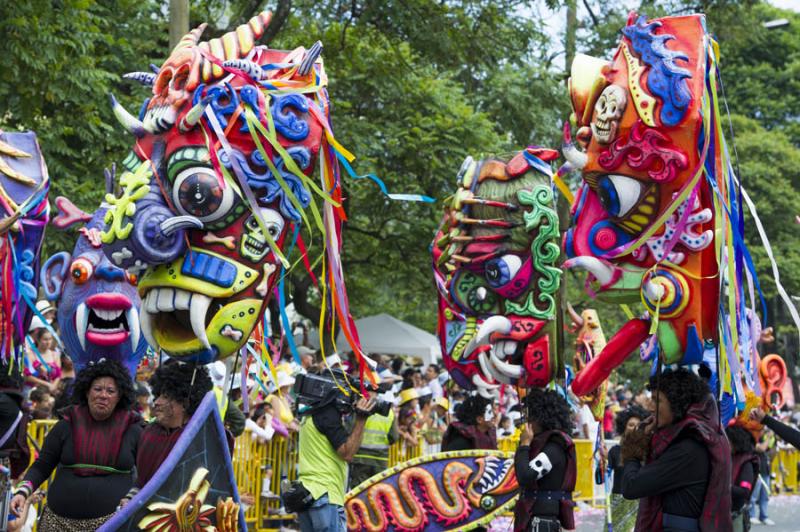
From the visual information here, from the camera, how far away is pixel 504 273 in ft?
33.5

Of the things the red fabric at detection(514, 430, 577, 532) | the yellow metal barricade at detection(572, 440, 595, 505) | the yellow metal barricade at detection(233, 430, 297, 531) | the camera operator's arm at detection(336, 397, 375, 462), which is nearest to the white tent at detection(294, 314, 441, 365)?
the yellow metal barricade at detection(572, 440, 595, 505)

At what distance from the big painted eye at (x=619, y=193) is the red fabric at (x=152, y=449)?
2.72 m

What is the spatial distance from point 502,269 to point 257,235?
155 inches

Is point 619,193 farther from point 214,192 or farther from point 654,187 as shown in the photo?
point 214,192

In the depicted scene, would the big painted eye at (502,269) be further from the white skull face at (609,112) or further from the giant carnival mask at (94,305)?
the white skull face at (609,112)

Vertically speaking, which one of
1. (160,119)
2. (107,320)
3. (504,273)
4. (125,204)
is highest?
(160,119)

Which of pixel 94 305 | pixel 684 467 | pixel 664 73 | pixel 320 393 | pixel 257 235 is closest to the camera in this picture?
pixel 684 467

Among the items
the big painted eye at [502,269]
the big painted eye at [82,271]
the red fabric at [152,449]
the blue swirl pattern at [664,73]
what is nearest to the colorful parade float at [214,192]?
the red fabric at [152,449]

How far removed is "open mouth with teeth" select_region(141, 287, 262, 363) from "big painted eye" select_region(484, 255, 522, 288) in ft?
13.0

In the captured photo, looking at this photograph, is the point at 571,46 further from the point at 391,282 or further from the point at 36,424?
the point at 36,424

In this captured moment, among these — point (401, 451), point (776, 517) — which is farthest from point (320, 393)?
point (776, 517)

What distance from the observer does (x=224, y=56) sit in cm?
694

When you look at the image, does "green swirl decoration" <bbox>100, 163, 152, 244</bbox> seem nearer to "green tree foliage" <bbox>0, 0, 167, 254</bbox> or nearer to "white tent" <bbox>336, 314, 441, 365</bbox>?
"green tree foliage" <bbox>0, 0, 167, 254</bbox>

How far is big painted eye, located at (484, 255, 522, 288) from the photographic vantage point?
10211 millimetres
